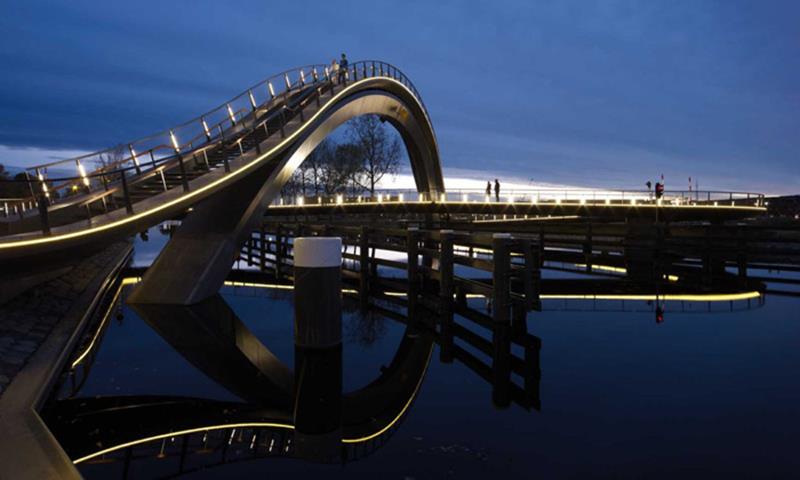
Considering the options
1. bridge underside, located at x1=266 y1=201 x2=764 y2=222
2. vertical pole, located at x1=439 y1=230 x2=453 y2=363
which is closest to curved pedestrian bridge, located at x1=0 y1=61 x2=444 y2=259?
vertical pole, located at x1=439 y1=230 x2=453 y2=363

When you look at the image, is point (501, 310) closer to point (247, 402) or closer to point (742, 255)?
point (247, 402)

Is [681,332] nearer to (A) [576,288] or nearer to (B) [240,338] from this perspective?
(A) [576,288]

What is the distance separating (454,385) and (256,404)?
10.2 feet

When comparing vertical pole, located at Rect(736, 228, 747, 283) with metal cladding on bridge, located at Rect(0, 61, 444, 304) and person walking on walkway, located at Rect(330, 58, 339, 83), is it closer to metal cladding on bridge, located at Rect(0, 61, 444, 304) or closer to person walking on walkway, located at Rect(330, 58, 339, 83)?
metal cladding on bridge, located at Rect(0, 61, 444, 304)

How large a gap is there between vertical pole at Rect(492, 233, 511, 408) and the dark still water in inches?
9.5

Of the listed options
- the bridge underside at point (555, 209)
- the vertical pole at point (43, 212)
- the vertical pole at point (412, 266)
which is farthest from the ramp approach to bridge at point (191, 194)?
the bridge underside at point (555, 209)

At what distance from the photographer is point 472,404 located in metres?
7.65

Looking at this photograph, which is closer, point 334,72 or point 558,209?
point 334,72

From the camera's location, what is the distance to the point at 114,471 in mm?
5426

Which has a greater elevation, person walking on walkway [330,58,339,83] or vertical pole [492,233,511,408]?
person walking on walkway [330,58,339,83]

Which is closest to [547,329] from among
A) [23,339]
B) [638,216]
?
[23,339]

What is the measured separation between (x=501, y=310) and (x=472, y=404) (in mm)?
3718

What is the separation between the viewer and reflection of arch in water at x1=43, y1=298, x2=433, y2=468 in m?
6.09

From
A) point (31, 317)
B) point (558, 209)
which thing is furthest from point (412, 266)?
point (558, 209)
